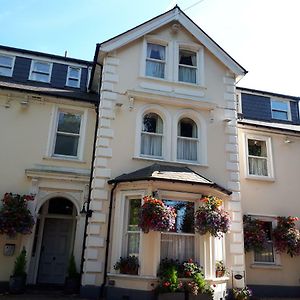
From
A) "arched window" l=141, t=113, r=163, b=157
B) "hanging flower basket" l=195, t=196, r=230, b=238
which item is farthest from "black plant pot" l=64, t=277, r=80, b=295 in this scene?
"arched window" l=141, t=113, r=163, b=157

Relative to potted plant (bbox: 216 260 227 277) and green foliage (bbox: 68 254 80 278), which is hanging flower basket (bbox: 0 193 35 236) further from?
potted plant (bbox: 216 260 227 277)

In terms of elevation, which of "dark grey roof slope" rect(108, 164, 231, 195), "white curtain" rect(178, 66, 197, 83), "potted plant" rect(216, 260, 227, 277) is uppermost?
"white curtain" rect(178, 66, 197, 83)

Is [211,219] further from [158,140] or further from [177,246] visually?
[158,140]

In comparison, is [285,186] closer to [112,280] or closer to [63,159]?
[112,280]

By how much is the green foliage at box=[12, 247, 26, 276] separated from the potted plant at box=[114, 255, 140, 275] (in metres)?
3.02

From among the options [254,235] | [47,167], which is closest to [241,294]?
[254,235]

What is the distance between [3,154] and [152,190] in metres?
5.53

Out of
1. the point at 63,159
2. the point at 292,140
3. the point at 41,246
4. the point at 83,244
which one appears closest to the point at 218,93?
the point at 292,140

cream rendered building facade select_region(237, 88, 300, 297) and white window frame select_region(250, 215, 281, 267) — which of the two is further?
white window frame select_region(250, 215, 281, 267)

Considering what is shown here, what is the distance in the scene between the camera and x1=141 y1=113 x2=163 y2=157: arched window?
12789 mm

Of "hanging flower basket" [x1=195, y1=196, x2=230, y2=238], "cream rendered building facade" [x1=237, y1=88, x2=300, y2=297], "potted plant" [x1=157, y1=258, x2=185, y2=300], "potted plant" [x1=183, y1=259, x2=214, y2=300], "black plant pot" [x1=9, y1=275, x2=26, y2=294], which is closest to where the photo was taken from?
"potted plant" [x1=157, y1=258, x2=185, y2=300]

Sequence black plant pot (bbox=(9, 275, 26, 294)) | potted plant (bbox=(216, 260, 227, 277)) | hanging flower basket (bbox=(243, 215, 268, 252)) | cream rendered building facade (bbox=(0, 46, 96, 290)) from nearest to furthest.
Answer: black plant pot (bbox=(9, 275, 26, 294)) < potted plant (bbox=(216, 260, 227, 277)) < cream rendered building facade (bbox=(0, 46, 96, 290)) < hanging flower basket (bbox=(243, 215, 268, 252))

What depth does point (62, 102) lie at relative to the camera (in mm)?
13336

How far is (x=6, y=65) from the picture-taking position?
16281 mm
